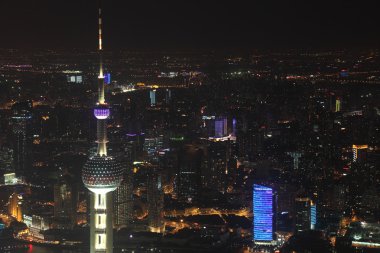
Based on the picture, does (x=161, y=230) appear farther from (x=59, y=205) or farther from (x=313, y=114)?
(x=313, y=114)

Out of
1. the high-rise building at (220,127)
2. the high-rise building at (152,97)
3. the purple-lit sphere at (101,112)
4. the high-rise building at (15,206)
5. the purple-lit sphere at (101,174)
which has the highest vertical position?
the purple-lit sphere at (101,112)

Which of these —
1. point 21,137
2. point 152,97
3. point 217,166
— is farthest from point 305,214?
point 21,137

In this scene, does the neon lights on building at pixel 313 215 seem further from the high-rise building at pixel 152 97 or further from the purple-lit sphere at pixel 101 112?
the high-rise building at pixel 152 97

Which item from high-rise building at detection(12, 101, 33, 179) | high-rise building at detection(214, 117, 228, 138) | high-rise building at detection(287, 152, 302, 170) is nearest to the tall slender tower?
high-rise building at detection(287, 152, 302, 170)

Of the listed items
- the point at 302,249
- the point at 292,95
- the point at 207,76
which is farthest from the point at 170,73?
the point at 302,249

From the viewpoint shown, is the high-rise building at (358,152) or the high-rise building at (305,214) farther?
the high-rise building at (358,152)

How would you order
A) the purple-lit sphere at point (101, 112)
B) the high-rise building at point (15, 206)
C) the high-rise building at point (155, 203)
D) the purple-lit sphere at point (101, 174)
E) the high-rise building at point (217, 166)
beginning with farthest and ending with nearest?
the high-rise building at point (217, 166)
the high-rise building at point (15, 206)
the high-rise building at point (155, 203)
the purple-lit sphere at point (101, 112)
the purple-lit sphere at point (101, 174)

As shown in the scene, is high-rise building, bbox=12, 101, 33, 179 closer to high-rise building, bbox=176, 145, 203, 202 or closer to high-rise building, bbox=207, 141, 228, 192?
high-rise building, bbox=176, 145, 203, 202

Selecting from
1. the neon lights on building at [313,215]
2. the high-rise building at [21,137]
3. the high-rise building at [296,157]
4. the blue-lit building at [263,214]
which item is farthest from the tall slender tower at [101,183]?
the high-rise building at [21,137]
